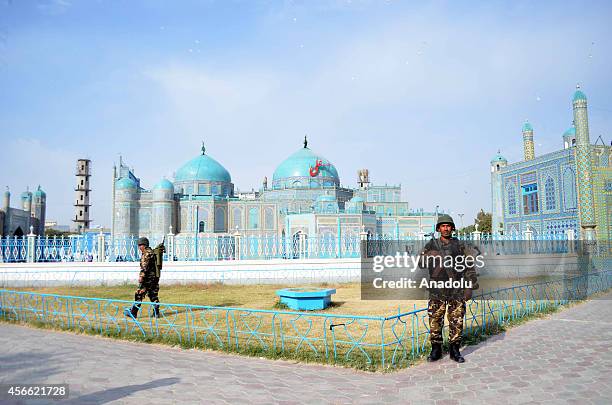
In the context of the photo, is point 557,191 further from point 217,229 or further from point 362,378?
point 362,378

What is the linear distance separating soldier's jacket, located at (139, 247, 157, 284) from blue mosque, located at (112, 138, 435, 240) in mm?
25480

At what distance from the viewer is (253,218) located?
39.4 meters

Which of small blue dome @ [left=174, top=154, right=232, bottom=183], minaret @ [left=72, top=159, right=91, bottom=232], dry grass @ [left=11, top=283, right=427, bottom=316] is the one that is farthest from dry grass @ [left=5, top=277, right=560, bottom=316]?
minaret @ [left=72, top=159, right=91, bottom=232]

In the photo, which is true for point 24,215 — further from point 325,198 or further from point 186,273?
point 186,273

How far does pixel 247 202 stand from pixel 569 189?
23.9 metres

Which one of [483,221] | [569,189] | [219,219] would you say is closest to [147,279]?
[569,189]

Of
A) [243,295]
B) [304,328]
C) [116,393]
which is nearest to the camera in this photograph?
[116,393]

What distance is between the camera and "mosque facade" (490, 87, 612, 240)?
2770cm

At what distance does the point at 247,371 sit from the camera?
17.0 ft

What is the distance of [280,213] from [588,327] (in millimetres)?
32616

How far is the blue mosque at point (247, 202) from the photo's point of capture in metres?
37.4

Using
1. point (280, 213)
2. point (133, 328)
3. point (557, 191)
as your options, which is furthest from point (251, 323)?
point (280, 213)

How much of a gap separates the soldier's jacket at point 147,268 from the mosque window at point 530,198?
30.5m

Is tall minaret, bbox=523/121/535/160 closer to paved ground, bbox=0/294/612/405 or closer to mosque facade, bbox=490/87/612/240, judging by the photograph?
mosque facade, bbox=490/87/612/240
